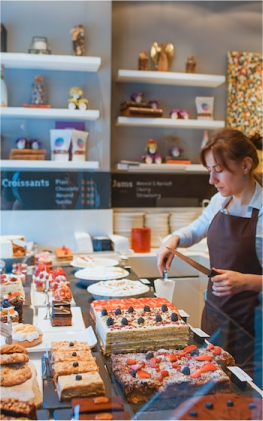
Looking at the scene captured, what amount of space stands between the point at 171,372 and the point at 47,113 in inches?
108

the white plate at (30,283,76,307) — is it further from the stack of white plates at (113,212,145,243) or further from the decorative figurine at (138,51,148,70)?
the decorative figurine at (138,51,148,70)

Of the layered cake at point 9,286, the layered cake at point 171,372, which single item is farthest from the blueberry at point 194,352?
the layered cake at point 9,286

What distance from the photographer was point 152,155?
4.18 meters

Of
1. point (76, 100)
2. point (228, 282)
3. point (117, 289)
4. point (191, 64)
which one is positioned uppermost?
point (191, 64)

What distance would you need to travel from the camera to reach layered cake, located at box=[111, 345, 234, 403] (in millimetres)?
1312

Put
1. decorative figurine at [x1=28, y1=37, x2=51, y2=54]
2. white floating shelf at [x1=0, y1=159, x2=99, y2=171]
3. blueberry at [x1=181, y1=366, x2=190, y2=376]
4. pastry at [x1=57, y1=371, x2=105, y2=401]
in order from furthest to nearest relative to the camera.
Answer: decorative figurine at [x1=28, y1=37, x2=51, y2=54]
white floating shelf at [x1=0, y1=159, x2=99, y2=171]
blueberry at [x1=181, y1=366, x2=190, y2=376]
pastry at [x1=57, y1=371, x2=105, y2=401]

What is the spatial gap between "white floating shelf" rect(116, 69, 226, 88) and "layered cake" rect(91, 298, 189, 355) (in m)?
2.63

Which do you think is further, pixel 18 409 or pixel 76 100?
pixel 76 100

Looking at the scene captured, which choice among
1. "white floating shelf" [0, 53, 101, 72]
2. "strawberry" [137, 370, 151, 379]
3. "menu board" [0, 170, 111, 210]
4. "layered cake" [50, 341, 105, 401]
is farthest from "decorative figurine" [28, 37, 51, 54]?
"strawberry" [137, 370, 151, 379]

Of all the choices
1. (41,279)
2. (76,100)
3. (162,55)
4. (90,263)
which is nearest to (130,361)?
(41,279)

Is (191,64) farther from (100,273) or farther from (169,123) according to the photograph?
(100,273)

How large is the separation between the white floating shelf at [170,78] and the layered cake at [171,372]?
2935mm

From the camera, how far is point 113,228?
13.5 feet

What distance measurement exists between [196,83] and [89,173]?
1.26 meters
